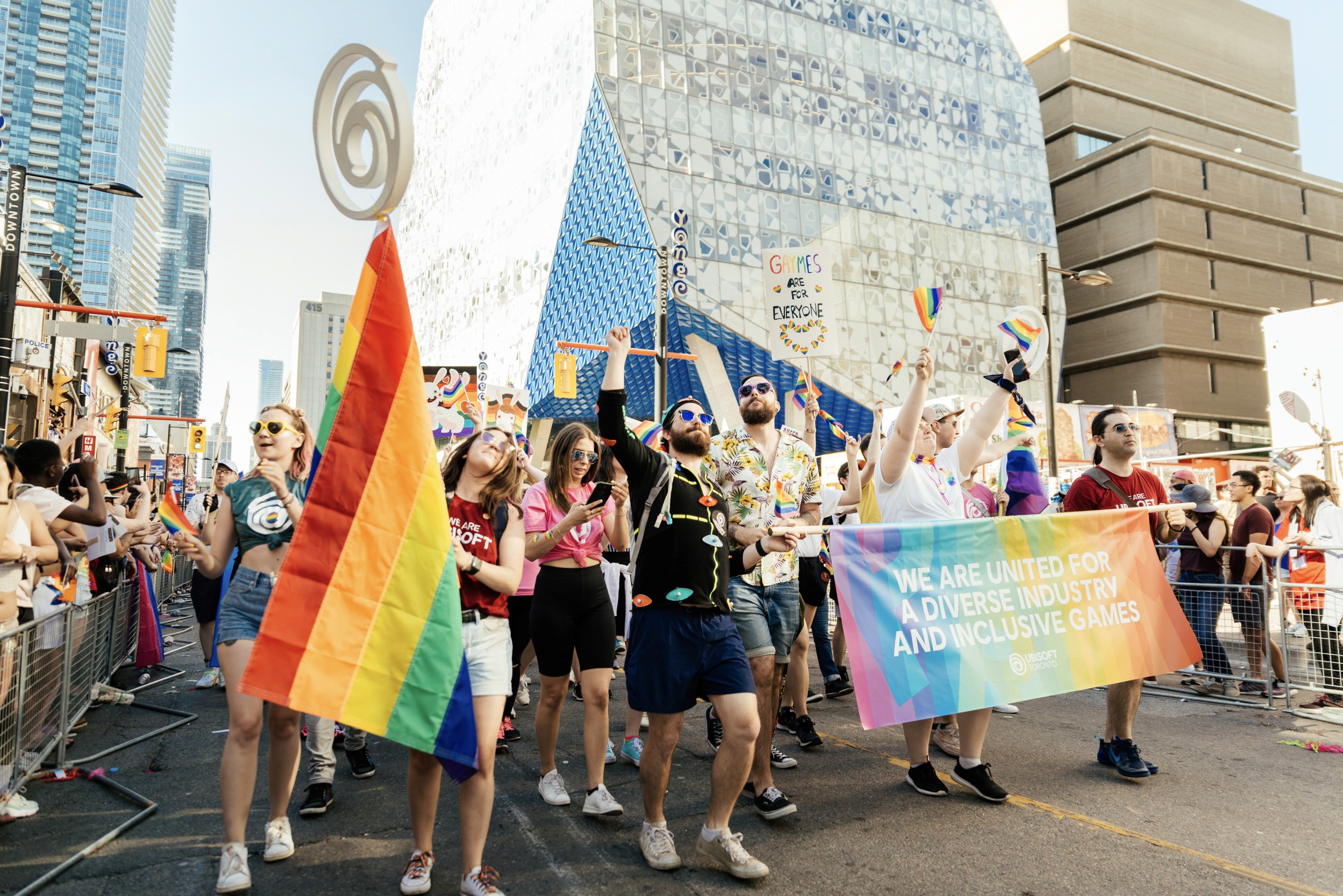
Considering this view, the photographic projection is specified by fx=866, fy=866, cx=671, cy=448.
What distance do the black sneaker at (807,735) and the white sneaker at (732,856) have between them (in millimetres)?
2080

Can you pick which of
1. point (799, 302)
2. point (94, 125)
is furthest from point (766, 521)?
point (94, 125)

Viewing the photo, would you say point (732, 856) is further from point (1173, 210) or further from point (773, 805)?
point (1173, 210)

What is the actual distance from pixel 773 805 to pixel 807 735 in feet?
5.07

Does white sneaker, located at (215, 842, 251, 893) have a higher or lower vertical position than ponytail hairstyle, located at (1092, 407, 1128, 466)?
lower

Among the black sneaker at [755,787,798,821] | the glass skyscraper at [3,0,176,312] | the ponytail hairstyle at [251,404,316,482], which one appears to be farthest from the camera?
the glass skyscraper at [3,0,176,312]

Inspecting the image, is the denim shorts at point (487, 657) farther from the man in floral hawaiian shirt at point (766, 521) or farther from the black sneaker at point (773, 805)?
the black sneaker at point (773, 805)

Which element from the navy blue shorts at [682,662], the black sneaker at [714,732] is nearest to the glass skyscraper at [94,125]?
the black sneaker at [714,732]

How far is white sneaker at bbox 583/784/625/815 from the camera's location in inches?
179

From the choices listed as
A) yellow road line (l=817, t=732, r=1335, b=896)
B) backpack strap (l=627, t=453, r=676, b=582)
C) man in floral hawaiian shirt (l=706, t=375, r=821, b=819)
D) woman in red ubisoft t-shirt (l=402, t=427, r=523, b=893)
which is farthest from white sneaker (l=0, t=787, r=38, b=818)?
yellow road line (l=817, t=732, r=1335, b=896)

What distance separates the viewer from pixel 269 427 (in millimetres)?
4141

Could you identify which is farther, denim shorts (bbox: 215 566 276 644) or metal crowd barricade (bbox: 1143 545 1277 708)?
metal crowd barricade (bbox: 1143 545 1277 708)

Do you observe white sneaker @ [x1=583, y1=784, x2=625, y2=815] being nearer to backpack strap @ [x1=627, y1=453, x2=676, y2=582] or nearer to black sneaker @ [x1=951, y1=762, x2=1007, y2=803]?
backpack strap @ [x1=627, y1=453, x2=676, y2=582]

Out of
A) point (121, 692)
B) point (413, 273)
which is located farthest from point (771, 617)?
point (413, 273)

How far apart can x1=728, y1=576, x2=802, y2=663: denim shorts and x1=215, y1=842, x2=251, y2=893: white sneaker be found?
7.78 ft
